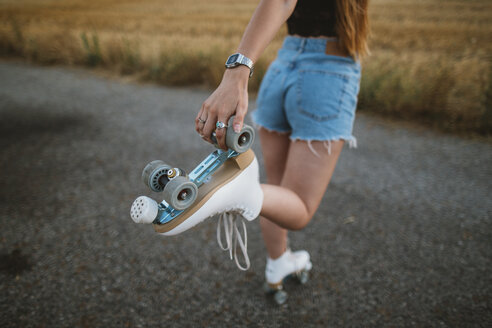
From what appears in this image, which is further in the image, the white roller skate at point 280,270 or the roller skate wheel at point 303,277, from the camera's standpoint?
the roller skate wheel at point 303,277

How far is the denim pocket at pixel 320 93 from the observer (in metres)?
1.30

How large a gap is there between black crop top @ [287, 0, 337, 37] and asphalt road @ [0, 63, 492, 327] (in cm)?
145

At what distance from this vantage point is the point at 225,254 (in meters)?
2.17

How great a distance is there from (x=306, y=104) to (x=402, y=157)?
2579 millimetres

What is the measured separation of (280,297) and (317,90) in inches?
47.3

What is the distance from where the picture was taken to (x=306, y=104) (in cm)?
132

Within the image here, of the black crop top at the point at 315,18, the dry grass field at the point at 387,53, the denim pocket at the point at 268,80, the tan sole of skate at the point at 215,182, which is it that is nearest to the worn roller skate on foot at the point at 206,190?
the tan sole of skate at the point at 215,182

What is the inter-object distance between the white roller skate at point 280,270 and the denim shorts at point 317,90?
799 mm

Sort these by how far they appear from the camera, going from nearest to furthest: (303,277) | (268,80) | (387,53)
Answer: (268,80)
(303,277)
(387,53)

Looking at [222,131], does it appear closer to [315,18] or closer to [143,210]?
[143,210]

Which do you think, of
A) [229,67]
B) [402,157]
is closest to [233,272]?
[229,67]

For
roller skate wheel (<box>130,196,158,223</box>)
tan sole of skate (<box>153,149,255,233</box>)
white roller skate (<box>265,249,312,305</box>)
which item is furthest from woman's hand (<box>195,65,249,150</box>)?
white roller skate (<box>265,249,312,305</box>)

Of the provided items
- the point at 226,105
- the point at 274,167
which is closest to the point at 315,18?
the point at 226,105

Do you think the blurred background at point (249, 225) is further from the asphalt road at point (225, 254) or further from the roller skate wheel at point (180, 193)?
the roller skate wheel at point (180, 193)
